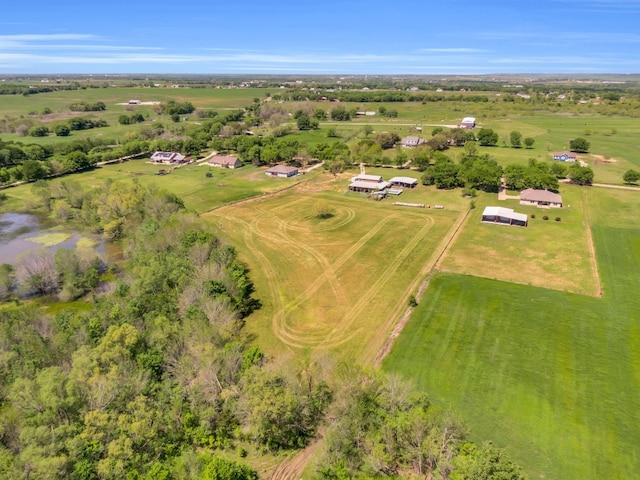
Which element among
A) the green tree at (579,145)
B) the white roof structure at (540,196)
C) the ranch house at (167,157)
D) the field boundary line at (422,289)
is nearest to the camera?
the field boundary line at (422,289)

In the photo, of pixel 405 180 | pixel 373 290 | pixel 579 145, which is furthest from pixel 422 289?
pixel 579 145

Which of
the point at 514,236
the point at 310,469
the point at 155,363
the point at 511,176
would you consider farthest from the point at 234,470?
the point at 511,176

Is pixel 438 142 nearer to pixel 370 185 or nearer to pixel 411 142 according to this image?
pixel 411 142

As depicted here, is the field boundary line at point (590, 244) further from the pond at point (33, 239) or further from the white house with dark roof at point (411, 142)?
the pond at point (33, 239)

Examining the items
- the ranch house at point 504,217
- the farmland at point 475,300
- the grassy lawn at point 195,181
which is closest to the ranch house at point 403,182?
the farmland at point 475,300

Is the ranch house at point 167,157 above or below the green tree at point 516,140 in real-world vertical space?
below

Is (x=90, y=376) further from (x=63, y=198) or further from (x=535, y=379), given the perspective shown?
Answer: (x=63, y=198)

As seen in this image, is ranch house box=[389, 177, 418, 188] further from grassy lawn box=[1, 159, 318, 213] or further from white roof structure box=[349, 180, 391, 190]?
grassy lawn box=[1, 159, 318, 213]
